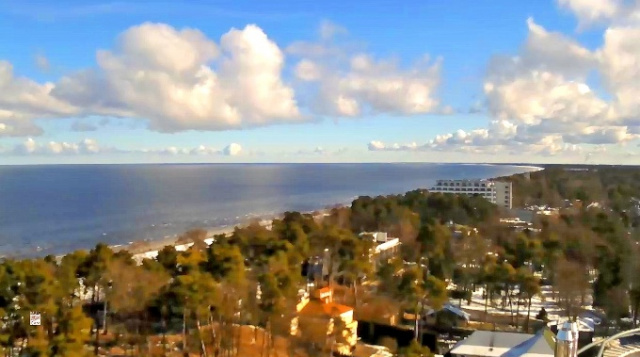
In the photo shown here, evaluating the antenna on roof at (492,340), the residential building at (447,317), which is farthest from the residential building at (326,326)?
the antenna on roof at (492,340)

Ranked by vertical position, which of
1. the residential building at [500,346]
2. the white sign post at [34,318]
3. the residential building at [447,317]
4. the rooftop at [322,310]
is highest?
the white sign post at [34,318]

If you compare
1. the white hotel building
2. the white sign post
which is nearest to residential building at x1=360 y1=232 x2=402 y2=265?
the white sign post

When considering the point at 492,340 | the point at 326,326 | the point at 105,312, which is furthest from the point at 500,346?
the point at 105,312

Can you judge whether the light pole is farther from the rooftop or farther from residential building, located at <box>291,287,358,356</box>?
the rooftop

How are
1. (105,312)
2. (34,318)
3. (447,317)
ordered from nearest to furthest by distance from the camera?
(34,318) < (105,312) < (447,317)

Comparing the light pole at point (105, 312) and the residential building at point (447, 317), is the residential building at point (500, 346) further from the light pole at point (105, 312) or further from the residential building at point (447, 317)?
the light pole at point (105, 312)

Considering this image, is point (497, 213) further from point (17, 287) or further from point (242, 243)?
point (17, 287)

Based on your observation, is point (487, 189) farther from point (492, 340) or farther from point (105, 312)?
point (105, 312)
